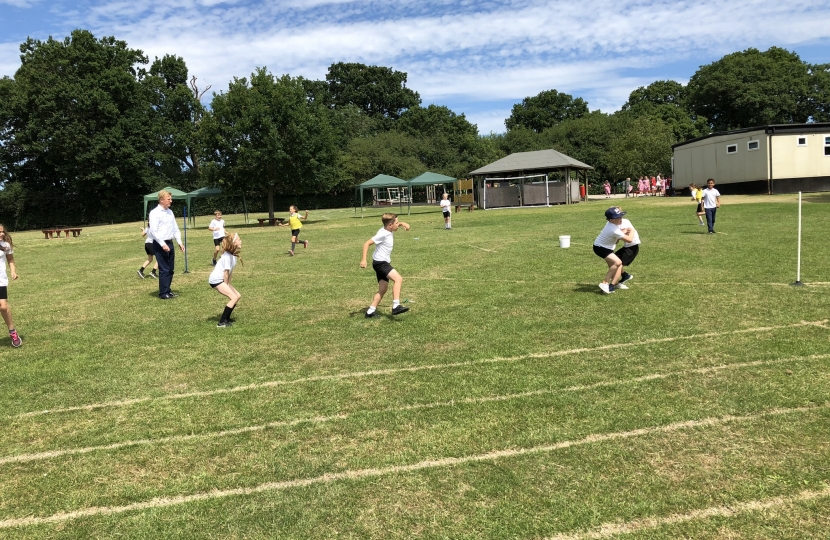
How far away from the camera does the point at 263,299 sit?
442 inches

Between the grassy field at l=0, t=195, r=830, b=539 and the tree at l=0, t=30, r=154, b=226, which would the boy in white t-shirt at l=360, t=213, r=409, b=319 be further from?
the tree at l=0, t=30, r=154, b=226

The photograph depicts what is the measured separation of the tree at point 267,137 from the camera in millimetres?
39812

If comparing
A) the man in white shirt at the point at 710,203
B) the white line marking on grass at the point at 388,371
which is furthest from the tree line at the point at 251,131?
the white line marking on grass at the point at 388,371

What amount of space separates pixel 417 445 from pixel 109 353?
5155 mm

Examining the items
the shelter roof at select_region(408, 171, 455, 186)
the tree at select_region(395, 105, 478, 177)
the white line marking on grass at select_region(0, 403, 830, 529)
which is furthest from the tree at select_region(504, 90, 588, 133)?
the white line marking on grass at select_region(0, 403, 830, 529)

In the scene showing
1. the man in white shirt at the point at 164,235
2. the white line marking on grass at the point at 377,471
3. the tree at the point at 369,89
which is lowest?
the white line marking on grass at the point at 377,471

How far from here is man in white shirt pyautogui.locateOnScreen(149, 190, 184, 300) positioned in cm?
1112

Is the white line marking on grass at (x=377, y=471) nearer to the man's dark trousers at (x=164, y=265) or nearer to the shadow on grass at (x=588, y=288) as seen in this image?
the shadow on grass at (x=588, y=288)

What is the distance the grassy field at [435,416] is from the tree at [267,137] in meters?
30.5

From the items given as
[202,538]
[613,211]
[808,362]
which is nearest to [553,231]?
[613,211]

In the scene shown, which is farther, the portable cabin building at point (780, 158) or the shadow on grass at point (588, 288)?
the portable cabin building at point (780, 158)

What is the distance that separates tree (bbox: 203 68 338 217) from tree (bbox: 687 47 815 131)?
55297mm

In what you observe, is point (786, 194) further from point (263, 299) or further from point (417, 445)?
point (417, 445)

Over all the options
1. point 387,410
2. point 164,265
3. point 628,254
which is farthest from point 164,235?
point 628,254
